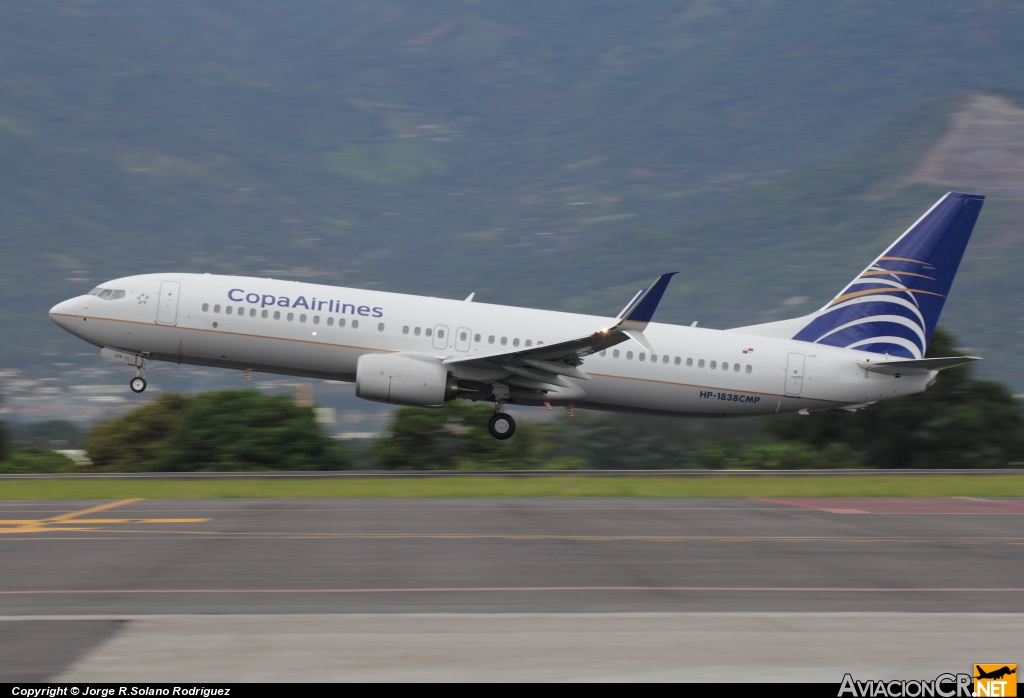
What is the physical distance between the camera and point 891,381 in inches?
1176

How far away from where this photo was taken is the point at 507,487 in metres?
23.0

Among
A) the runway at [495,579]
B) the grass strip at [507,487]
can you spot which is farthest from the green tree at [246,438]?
the runway at [495,579]

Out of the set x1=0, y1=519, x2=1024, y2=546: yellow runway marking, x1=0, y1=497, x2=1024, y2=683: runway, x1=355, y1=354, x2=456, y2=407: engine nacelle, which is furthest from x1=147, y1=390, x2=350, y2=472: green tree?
x1=0, y1=519, x2=1024, y2=546: yellow runway marking

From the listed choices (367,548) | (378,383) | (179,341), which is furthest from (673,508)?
(179,341)

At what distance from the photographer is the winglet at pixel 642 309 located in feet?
80.8

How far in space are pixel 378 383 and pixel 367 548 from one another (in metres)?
13.0

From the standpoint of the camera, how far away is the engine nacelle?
26.0 m

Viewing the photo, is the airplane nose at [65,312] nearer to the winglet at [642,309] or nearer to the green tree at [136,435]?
the green tree at [136,435]

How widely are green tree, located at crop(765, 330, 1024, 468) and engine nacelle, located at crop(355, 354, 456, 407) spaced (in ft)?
44.8

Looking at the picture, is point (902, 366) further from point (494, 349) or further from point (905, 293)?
point (494, 349)

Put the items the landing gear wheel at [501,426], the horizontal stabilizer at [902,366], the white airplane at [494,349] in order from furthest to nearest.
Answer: the horizontal stabilizer at [902,366] → the landing gear wheel at [501,426] → the white airplane at [494,349]

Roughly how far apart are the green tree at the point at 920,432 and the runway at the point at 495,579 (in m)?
18.6

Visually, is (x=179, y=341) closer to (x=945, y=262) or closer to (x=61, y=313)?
(x=61, y=313)

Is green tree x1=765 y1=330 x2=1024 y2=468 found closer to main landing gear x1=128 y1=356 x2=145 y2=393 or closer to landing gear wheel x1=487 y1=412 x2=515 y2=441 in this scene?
landing gear wheel x1=487 y1=412 x2=515 y2=441
